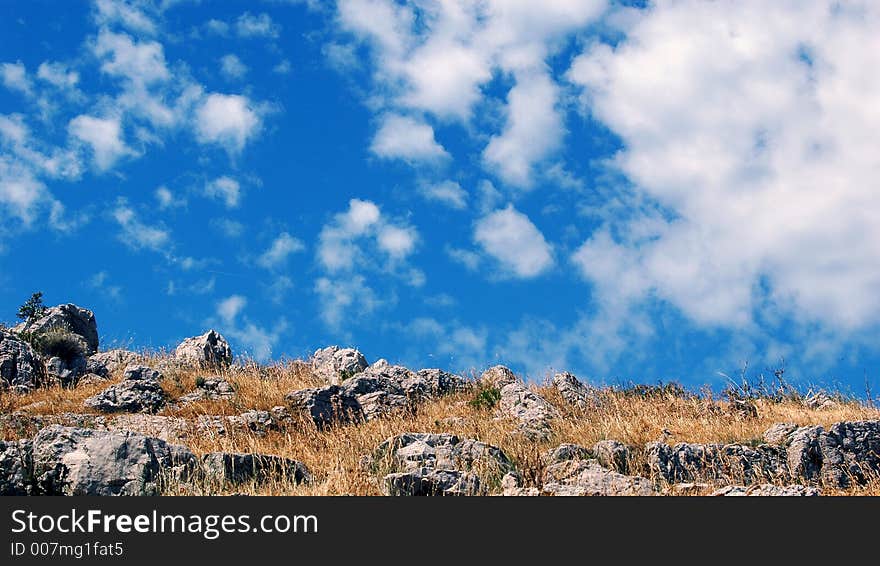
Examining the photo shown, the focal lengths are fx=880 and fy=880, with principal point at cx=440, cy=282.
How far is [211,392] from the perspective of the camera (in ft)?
77.6

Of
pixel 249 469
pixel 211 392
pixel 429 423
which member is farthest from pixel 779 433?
pixel 211 392

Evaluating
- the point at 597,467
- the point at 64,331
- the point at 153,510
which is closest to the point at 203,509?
the point at 153,510

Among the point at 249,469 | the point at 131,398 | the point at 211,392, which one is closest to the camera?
the point at 249,469

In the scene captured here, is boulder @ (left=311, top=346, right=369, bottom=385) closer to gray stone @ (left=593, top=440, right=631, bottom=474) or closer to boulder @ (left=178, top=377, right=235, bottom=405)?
boulder @ (left=178, top=377, right=235, bottom=405)

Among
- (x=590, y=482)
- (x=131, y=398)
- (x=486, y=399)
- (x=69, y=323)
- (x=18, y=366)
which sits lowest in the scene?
(x=590, y=482)

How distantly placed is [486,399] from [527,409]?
5.98ft

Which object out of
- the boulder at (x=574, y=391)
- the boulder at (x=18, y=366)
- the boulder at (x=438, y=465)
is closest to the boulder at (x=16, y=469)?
the boulder at (x=438, y=465)

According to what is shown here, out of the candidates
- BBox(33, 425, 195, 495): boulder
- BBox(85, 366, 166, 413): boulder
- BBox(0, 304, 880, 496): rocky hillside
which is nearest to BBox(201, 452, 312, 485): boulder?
BBox(0, 304, 880, 496): rocky hillside

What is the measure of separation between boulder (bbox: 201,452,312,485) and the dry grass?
0.92 ft

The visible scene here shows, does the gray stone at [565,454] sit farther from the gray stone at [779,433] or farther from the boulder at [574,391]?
the boulder at [574,391]

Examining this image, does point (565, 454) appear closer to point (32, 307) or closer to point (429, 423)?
point (429, 423)

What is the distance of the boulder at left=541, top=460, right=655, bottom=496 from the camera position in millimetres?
14367

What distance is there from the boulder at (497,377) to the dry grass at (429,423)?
1.19 metres

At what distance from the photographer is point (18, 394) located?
2342cm
